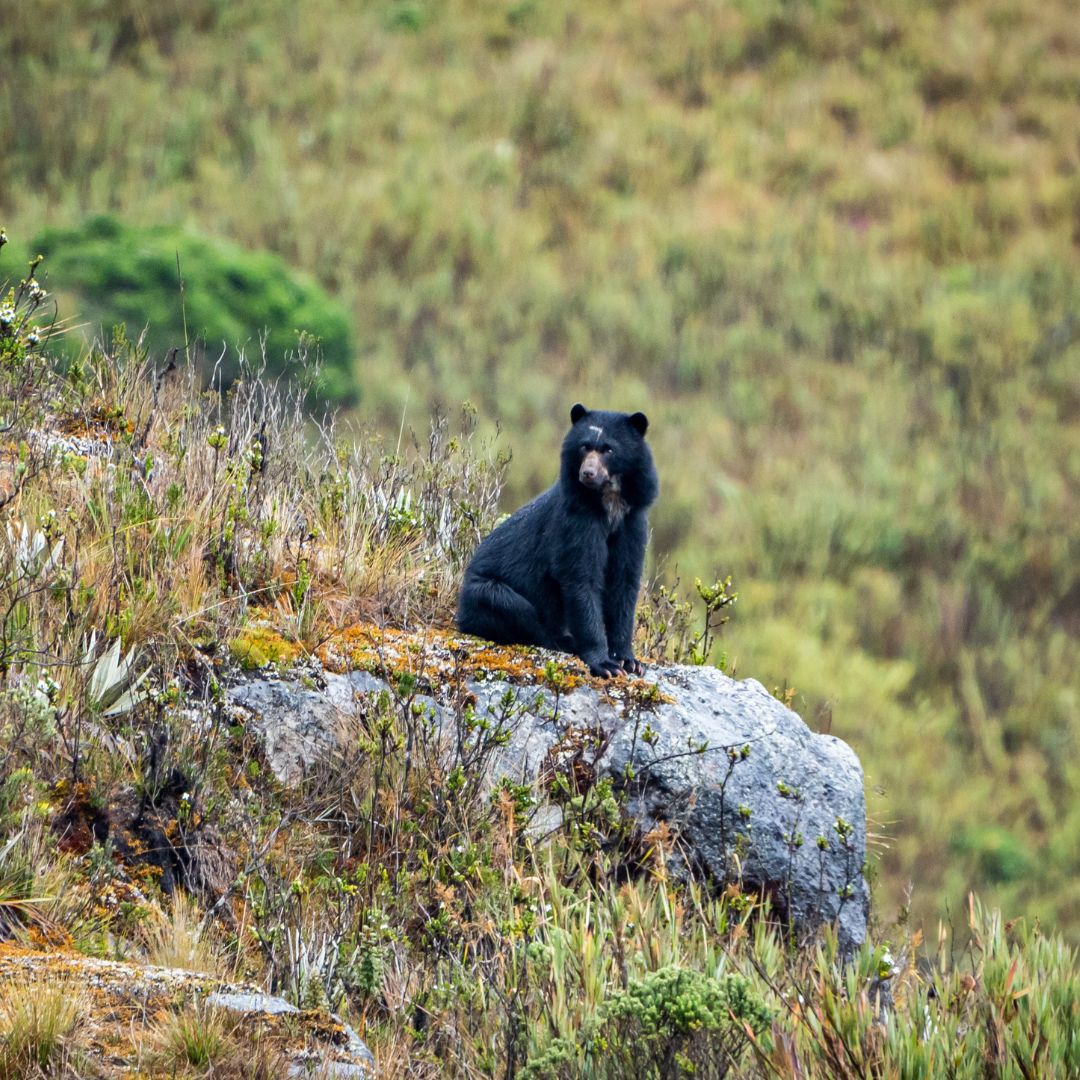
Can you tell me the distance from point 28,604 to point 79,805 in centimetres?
74

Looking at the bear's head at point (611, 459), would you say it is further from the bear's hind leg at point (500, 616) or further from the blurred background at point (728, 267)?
the blurred background at point (728, 267)

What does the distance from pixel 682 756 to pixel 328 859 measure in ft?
4.76

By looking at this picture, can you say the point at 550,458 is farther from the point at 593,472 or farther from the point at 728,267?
the point at 593,472

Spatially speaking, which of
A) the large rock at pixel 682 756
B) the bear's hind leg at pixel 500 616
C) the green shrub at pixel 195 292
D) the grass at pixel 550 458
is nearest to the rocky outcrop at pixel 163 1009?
the grass at pixel 550 458

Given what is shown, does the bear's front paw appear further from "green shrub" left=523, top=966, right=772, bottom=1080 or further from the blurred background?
the blurred background

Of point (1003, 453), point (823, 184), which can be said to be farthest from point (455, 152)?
point (1003, 453)

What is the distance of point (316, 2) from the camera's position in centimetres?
2509

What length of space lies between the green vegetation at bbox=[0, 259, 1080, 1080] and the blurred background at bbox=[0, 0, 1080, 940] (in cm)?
873

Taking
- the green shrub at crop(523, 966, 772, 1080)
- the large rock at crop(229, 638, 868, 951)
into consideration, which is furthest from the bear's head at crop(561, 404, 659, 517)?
the green shrub at crop(523, 966, 772, 1080)

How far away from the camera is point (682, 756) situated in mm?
5137

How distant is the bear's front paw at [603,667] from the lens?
5328 millimetres

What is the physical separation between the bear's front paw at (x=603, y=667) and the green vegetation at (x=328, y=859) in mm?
131

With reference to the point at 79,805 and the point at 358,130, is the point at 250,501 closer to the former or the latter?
the point at 79,805

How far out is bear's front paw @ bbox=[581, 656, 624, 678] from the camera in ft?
17.5
